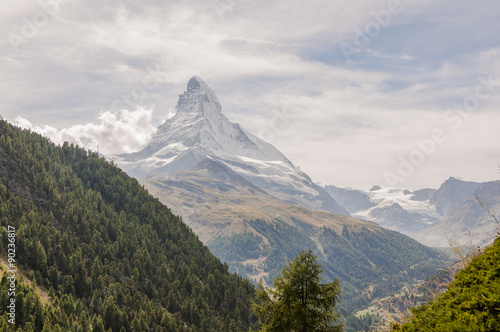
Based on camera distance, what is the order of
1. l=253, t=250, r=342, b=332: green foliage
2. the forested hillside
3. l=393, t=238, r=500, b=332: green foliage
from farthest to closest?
1. the forested hillside
2. l=253, t=250, r=342, b=332: green foliage
3. l=393, t=238, r=500, b=332: green foliage

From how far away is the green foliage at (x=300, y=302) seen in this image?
25.0 meters

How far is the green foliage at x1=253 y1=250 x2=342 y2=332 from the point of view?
81.9ft

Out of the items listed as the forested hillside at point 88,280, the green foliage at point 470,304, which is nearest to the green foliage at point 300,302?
the green foliage at point 470,304

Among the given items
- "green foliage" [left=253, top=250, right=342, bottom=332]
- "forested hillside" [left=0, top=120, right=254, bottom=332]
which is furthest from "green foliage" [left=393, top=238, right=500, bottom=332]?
"forested hillside" [left=0, top=120, right=254, bottom=332]

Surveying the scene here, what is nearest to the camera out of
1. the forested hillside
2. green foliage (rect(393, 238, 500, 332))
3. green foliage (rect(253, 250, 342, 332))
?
green foliage (rect(393, 238, 500, 332))

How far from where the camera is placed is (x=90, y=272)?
159 meters

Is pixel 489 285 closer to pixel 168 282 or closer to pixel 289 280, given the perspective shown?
pixel 289 280

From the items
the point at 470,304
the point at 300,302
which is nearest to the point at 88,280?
the point at 300,302

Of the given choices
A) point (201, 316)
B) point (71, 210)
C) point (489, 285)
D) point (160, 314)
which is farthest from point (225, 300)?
point (489, 285)

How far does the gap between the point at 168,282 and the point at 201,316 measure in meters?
29.5

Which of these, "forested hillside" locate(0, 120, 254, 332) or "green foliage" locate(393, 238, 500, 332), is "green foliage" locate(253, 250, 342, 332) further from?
"forested hillside" locate(0, 120, 254, 332)

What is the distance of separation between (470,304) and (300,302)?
1448cm

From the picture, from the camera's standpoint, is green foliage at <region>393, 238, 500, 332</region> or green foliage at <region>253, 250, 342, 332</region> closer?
green foliage at <region>393, 238, 500, 332</region>

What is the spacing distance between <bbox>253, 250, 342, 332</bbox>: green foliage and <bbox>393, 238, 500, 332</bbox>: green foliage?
10.3 m
